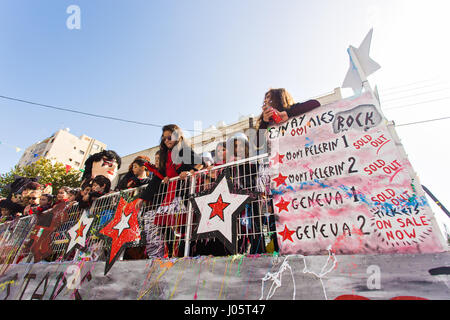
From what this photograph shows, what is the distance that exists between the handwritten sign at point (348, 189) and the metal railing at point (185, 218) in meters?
0.20

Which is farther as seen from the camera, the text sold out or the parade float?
the text sold out

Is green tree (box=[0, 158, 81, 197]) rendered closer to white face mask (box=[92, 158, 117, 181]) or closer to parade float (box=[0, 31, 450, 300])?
white face mask (box=[92, 158, 117, 181])

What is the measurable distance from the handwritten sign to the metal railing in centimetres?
20

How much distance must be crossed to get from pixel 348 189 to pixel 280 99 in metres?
1.67

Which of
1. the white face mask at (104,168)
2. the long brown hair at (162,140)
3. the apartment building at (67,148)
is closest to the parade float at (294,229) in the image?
the long brown hair at (162,140)

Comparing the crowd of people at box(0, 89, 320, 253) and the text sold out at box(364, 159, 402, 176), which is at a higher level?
the crowd of people at box(0, 89, 320, 253)

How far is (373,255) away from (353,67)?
2028 mm

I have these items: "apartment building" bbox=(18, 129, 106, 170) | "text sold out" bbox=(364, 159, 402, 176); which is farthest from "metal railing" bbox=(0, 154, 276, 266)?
"apartment building" bbox=(18, 129, 106, 170)

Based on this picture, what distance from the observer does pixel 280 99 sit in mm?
3199

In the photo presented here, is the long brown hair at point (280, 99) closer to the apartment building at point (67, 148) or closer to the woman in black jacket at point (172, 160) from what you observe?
the woman in black jacket at point (172, 160)

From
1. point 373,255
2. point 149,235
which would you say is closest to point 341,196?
point 373,255

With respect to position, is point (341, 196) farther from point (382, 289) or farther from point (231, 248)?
point (231, 248)

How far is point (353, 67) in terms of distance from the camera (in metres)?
2.54

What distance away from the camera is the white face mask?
618 cm
